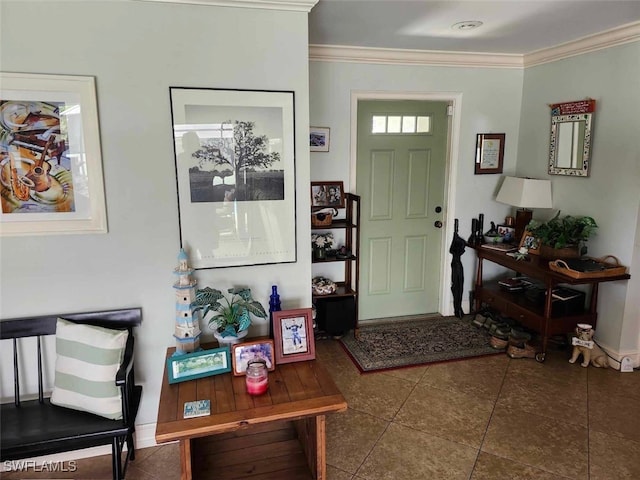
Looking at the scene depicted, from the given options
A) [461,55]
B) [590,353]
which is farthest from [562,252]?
[461,55]

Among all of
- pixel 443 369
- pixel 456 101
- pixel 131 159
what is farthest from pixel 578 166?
pixel 131 159

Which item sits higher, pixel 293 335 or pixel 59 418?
pixel 293 335

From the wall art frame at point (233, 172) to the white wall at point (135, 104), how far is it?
0.05m

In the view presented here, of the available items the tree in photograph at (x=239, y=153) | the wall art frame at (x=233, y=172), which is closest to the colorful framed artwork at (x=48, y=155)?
the wall art frame at (x=233, y=172)

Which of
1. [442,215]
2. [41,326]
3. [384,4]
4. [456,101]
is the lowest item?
[41,326]

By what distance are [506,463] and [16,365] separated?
2.41 m

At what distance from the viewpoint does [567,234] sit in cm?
328

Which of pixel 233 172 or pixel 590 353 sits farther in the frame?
pixel 590 353

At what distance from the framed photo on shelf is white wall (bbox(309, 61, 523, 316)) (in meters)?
0.05

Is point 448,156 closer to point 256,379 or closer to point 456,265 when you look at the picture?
point 456,265

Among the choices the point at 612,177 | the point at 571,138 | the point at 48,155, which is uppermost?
the point at 571,138

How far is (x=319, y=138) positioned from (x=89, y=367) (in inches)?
91.1

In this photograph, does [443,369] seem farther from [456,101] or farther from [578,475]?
[456,101]

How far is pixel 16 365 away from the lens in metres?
2.07
